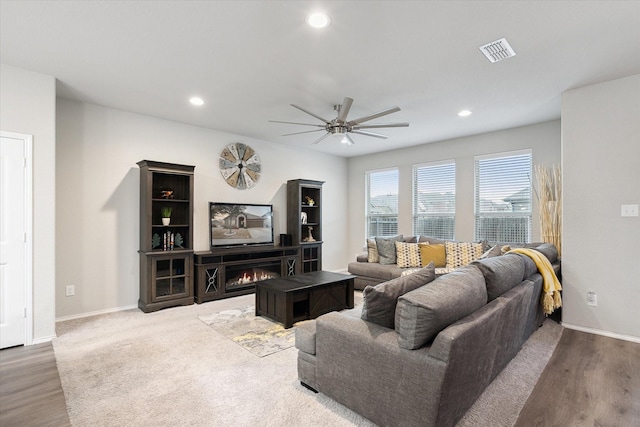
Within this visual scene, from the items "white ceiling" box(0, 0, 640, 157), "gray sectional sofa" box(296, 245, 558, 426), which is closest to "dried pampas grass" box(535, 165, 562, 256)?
"white ceiling" box(0, 0, 640, 157)

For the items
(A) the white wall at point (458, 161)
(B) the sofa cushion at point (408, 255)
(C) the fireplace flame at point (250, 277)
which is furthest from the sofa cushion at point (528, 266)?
(C) the fireplace flame at point (250, 277)

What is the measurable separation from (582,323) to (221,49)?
463 centimetres

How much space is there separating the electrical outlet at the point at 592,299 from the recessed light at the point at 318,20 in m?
3.83

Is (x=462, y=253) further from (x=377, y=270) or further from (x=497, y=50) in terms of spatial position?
(x=497, y=50)

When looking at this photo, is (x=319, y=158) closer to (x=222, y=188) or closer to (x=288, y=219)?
(x=288, y=219)

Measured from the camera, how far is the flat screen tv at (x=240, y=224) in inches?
200

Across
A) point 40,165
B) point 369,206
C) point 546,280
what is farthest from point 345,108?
point 369,206

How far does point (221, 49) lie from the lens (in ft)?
9.09

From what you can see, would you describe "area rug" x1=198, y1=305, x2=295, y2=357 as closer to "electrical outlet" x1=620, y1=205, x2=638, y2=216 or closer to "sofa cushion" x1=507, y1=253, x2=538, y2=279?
"sofa cushion" x1=507, y1=253, x2=538, y2=279

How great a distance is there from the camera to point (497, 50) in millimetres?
2732

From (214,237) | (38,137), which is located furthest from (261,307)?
(38,137)

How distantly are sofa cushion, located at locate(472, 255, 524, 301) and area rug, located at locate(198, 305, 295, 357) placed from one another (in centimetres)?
185

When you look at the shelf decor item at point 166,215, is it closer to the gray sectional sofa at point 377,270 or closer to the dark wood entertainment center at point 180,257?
the dark wood entertainment center at point 180,257

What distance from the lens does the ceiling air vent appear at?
8.59 ft
